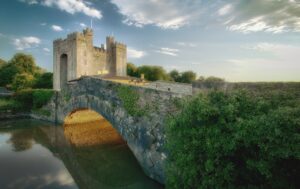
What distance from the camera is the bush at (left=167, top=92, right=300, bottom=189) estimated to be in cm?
348

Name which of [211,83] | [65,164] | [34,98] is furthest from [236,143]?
[34,98]

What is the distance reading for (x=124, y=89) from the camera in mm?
9773

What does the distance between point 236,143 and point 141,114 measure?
4984mm

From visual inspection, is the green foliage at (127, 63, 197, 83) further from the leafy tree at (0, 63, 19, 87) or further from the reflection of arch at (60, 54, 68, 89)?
the leafy tree at (0, 63, 19, 87)

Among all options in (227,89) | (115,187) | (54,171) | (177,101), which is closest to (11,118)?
(54,171)

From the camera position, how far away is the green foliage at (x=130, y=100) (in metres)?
8.79

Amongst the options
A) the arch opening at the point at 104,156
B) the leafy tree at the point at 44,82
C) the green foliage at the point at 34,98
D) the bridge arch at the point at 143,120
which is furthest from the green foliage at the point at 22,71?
the bridge arch at the point at 143,120

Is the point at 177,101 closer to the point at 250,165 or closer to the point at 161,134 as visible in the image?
the point at 161,134

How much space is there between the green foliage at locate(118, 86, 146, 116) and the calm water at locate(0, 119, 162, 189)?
3.03m

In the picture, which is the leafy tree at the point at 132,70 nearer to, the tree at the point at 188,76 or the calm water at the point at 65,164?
the tree at the point at 188,76

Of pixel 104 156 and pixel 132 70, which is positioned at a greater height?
pixel 132 70

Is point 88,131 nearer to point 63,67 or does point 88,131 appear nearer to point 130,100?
point 130,100

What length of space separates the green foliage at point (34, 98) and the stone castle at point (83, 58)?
516 centimetres

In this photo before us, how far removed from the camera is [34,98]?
2359cm
